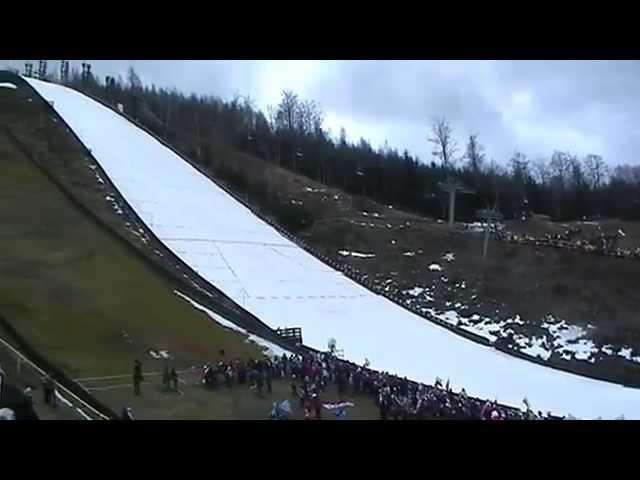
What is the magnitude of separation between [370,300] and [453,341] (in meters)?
1.98

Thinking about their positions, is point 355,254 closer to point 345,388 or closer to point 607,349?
point 607,349

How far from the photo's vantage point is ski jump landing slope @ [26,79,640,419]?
903 centimetres

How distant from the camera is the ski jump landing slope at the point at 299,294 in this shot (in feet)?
29.6

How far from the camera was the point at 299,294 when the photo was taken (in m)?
12.0

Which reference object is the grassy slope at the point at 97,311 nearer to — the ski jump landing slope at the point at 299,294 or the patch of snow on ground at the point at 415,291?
the ski jump landing slope at the point at 299,294

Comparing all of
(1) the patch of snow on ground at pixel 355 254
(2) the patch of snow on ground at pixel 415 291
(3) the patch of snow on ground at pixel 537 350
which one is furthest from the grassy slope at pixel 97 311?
(2) the patch of snow on ground at pixel 415 291

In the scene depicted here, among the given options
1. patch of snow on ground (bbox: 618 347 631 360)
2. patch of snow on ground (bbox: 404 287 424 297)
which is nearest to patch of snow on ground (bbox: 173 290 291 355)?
patch of snow on ground (bbox: 618 347 631 360)

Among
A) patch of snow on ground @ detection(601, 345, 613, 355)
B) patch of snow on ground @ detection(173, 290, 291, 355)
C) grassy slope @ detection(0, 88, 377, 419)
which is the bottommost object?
patch of snow on ground @ detection(601, 345, 613, 355)

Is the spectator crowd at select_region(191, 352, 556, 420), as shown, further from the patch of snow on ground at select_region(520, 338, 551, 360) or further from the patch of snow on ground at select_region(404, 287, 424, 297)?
the patch of snow on ground at select_region(404, 287, 424, 297)

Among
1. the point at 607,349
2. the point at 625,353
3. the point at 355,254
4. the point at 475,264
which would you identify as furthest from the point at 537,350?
the point at 355,254

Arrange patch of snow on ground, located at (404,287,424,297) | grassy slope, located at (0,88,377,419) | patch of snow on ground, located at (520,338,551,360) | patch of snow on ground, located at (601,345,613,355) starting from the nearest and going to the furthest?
grassy slope, located at (0,88,377,419) < patch of snow on ground, located at (601,345,613,355) < patch of snow on ground, located at (520,338,551,360) < patch of snow on ground, located at (404,287,424,297)
